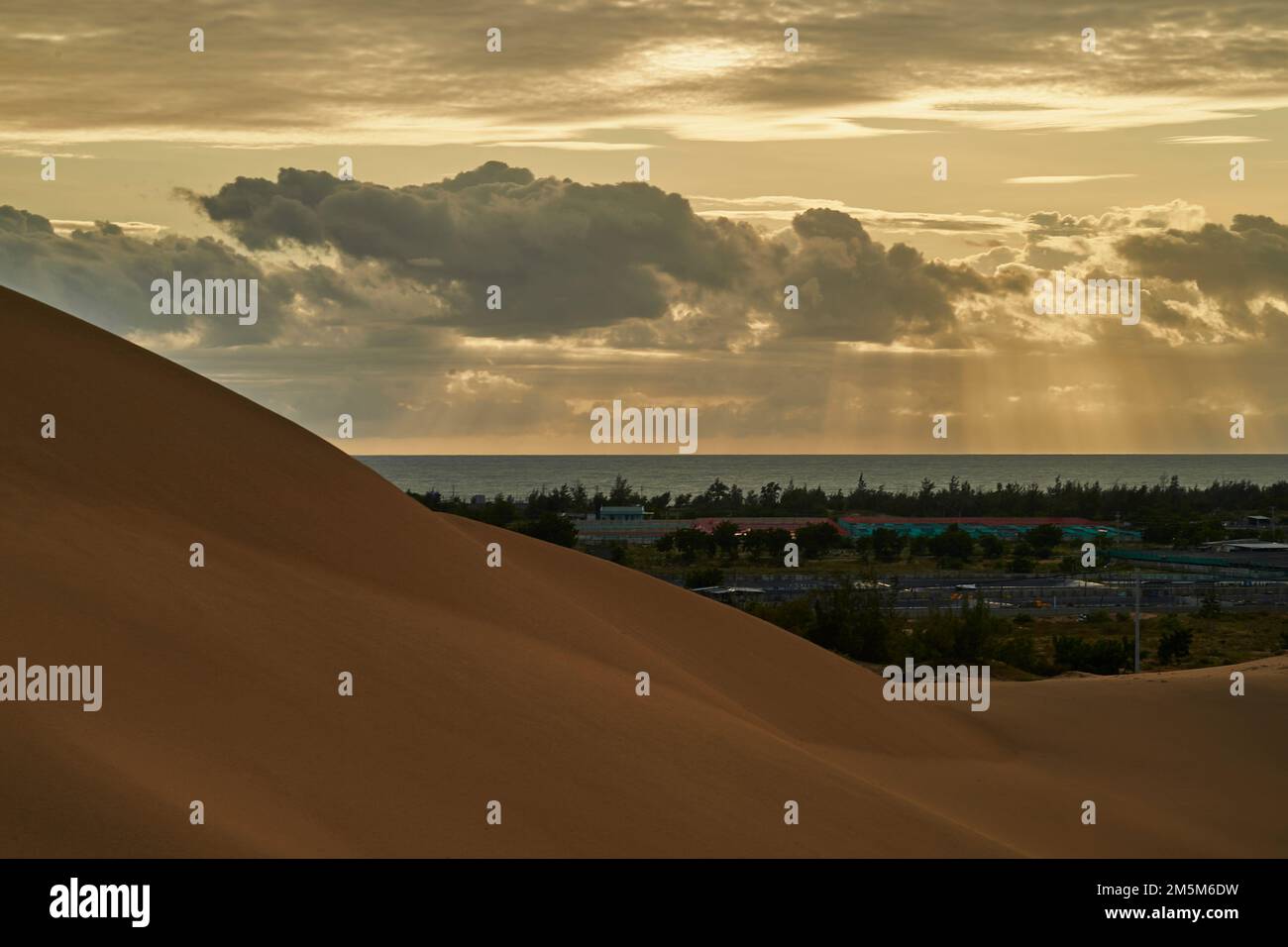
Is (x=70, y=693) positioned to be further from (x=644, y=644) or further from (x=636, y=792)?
(x=644, y=644)

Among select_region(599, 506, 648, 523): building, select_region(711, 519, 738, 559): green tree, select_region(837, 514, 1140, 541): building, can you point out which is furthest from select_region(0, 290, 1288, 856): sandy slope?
select_region(599, 506, 648, 523): building

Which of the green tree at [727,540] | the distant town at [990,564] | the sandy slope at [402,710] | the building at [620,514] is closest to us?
the sandy slope at [402,710]

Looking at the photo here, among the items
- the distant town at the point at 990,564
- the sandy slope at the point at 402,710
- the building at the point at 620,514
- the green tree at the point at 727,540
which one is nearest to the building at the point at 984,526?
the distant town at the point at 990,564

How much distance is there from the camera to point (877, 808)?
1783 centimetres

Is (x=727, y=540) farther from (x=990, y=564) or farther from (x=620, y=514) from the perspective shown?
(x=620, y=514)

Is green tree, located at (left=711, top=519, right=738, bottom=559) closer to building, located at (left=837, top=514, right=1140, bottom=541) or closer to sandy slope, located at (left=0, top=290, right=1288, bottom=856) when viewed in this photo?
building, located at (left=837, top=514, right=1140, bottom=541)

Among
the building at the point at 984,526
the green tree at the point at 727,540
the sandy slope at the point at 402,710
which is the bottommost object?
the building at the point at 984,526

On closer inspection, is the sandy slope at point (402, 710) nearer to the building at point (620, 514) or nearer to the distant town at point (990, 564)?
the distant town at point (990, 564)

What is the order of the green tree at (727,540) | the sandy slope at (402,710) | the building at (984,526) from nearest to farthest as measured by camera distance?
1. the sandy slope at (402,710)
2. the green tree at (727,540)
3. the building at (984,526)

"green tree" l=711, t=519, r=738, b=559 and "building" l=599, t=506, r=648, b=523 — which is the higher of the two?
"green tree" l=711, t=519, r=738, b=559

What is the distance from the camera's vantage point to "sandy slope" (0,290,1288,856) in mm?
12977

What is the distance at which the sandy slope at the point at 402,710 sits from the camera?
42.6 ft

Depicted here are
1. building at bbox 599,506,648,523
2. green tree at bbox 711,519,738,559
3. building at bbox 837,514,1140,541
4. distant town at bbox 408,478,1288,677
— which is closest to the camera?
distant town at bbox 408,478,1288,677

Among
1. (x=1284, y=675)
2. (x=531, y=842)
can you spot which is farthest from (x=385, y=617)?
(x=1284, y=675)
